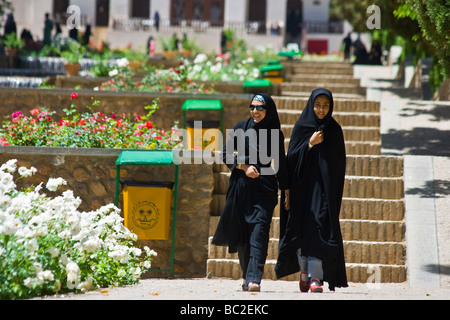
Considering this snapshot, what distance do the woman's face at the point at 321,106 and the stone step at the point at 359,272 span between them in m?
1.87

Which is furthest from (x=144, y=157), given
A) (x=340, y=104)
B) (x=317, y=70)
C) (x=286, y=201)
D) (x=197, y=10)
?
(x=197, y=10)

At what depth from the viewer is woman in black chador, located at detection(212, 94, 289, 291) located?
696 cm

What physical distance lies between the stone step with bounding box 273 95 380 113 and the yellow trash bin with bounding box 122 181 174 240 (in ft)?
13.1

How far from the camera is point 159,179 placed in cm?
859

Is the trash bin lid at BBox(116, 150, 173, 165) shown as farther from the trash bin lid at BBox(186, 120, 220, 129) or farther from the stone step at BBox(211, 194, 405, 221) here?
the trash bin lid at BBox(186, 120, 220, 129)

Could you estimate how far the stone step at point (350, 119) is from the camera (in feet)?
37.2

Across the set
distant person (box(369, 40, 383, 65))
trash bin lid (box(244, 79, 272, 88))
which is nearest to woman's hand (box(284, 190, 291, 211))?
trash bin lid (box(244, 79, 272, 88))

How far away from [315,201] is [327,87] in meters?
9.23

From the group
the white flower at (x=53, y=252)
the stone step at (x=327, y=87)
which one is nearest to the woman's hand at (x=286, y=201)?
the white flower at (x=53, y=252)

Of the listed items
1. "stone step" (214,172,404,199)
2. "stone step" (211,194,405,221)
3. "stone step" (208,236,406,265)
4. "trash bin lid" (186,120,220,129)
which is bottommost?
"stone step" (208,236,406,265)

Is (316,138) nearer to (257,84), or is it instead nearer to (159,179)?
(159,179)

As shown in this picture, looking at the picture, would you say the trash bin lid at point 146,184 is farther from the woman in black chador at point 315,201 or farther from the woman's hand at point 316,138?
the woman's hand at point 316,138

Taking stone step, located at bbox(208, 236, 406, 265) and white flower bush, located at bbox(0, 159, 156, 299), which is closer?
white flower bush, located at bbox(0, 159, 156, 299)

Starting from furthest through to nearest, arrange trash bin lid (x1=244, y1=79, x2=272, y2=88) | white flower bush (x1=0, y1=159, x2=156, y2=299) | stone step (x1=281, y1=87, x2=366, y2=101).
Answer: stone step (x1=281, y1=87, x2=366, y2=101) < trash bin lid (x1=244, y1=79, x2=272, y2=88) < white flower bush (x1=0, y1=159, x2=156, y2=299)
